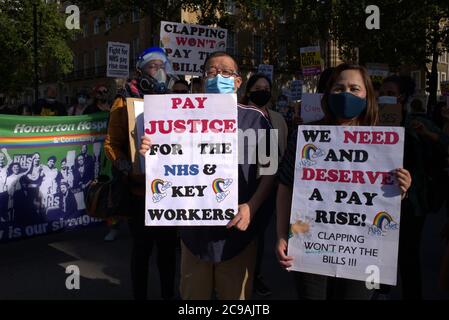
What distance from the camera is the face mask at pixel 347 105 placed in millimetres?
2633

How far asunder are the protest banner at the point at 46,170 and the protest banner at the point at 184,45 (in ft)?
7.85

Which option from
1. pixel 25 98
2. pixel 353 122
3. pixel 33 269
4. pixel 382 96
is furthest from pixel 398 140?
pixel 25 98

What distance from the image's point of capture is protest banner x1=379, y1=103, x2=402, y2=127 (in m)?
3.99

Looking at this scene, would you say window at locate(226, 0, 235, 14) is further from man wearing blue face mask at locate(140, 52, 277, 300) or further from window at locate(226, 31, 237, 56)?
man wearing blue face mask at locate(140, 52, 277, 300)

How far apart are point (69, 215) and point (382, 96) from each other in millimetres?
3907

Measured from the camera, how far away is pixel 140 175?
3.49 meters

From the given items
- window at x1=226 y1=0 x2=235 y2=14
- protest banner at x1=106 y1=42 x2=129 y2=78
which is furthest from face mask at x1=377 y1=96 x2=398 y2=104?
window at x1=226 y1=0 x2=235 y2=14

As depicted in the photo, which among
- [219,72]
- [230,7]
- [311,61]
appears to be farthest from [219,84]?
[230,7]

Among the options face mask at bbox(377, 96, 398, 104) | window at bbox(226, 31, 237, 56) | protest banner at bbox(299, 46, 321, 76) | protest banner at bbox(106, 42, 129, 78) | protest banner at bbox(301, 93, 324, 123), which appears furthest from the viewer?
window at bbox(226, 31, 237, 56)

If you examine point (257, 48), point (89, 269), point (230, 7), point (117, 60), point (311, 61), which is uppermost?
point (230, 7)

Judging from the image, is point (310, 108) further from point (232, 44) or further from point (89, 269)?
point (232, 44)

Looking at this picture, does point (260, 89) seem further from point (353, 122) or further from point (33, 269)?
point (33, 269)

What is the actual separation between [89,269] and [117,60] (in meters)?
8.98

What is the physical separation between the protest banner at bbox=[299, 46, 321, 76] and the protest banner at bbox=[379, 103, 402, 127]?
1267cm
